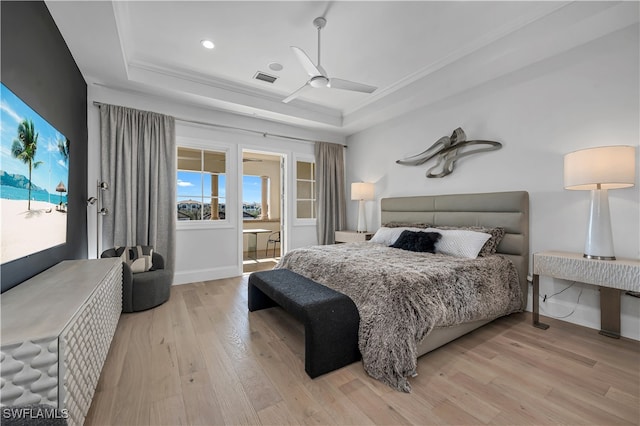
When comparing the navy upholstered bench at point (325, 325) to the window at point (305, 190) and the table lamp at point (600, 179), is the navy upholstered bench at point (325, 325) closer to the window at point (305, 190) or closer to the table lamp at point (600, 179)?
the table lamp at point (600, 179)

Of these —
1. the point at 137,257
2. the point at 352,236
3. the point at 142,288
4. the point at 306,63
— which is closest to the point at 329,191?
the point at 352,236

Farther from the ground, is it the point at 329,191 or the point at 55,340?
the point at 329,191

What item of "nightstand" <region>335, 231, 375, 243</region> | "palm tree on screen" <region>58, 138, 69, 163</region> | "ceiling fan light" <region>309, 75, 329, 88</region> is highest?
"ceiling fan light" <region>309, 75, 329, 88</region>

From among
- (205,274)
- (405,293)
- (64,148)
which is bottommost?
(205,274)

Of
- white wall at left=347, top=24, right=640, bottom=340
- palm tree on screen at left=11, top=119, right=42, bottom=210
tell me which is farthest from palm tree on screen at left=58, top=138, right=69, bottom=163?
white wall at left=347, top=24, right=640, bottom=340

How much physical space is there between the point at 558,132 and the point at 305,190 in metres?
3.73

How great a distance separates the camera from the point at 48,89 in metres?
2.09

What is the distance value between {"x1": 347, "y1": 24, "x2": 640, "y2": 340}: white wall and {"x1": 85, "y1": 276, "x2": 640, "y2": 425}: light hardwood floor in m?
0.76

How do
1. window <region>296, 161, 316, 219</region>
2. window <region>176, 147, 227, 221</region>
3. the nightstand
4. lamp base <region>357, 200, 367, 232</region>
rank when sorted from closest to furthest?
window <region>176, 147, 227, 221</region> < the nightstand < lamp base <region>357, 200, 367, 232</region> < window <region>296, 161, 316, 219</region>

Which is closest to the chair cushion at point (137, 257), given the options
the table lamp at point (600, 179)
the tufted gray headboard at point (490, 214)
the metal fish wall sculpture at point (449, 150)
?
the tufted gray headboard at point (490, 214)

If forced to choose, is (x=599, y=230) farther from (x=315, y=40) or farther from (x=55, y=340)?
(x=55, y=340)

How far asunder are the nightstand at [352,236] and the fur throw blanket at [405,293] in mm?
1641

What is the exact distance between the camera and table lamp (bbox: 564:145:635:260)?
2145 mm

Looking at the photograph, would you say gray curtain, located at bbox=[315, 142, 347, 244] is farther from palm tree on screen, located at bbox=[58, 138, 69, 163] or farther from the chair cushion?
palm tree on screen, located at bbox=[58, 138, 69, 163]
